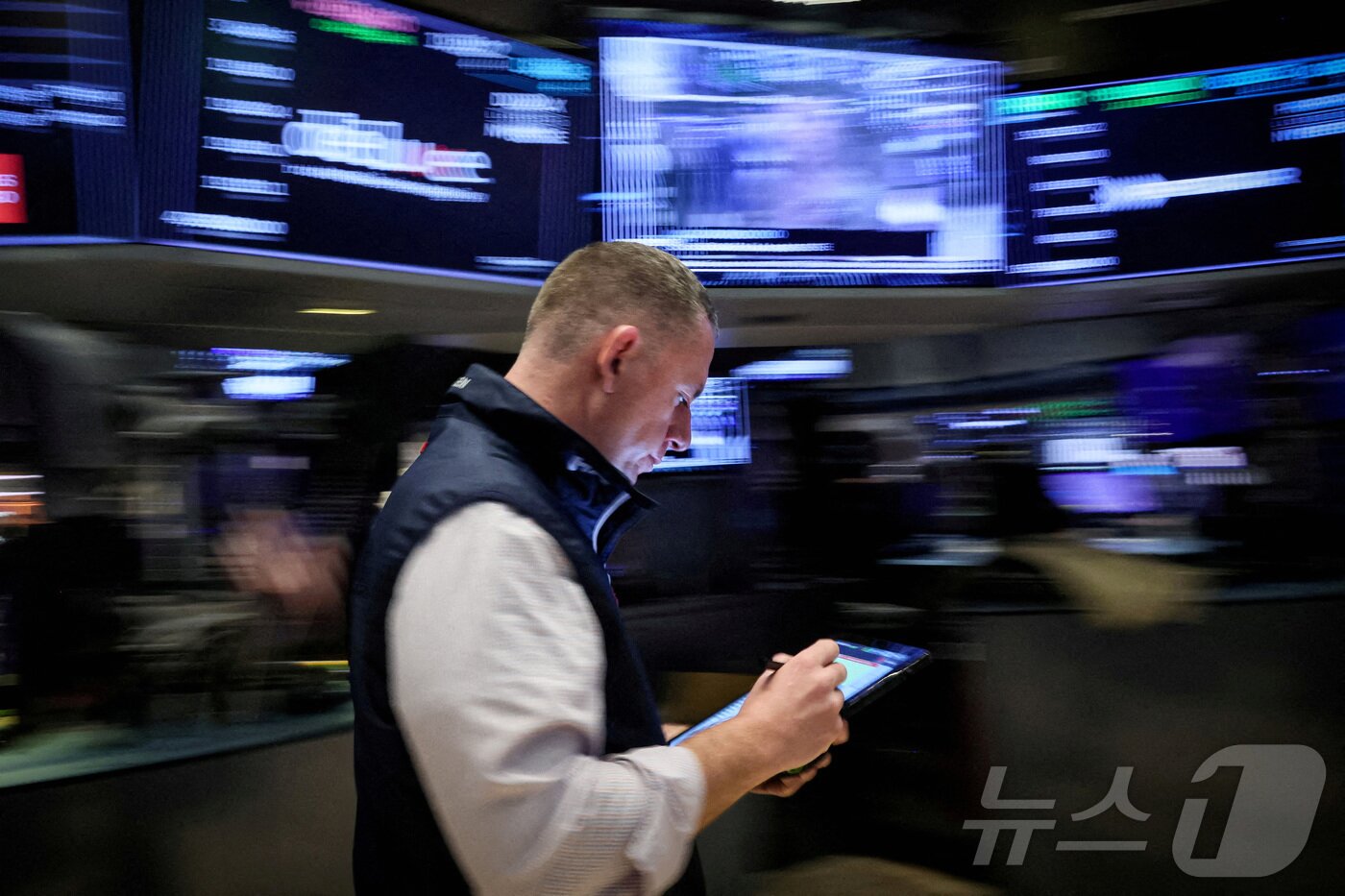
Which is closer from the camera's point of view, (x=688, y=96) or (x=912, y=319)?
(x=688, y=96)

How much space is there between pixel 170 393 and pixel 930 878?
2383 mm

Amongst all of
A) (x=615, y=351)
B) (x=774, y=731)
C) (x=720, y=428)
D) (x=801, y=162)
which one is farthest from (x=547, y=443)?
(x=720, y=428)

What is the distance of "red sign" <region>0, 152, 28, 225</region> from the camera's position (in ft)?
6.06

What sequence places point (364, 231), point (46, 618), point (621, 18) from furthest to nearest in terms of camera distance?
point (621, 18) → point (364, 231) → point (46, 618)

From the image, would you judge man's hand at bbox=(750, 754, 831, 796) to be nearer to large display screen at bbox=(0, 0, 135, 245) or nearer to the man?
the man

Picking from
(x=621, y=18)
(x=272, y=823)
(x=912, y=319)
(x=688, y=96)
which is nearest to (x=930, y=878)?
(x=912, y=319)

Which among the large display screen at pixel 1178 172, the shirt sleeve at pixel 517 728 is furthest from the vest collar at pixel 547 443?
the large display screen at pixel 1178 172

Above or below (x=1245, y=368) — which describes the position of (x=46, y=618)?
below

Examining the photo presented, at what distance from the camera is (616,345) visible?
1104mm

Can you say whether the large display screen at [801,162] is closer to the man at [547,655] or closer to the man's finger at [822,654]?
the man at [547,655]

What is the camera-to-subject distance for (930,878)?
2770 mm

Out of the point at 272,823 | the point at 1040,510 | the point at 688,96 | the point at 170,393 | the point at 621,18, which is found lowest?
the point at 272,823

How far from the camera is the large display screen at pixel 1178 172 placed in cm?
242

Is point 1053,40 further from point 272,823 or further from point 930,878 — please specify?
point 272,823
